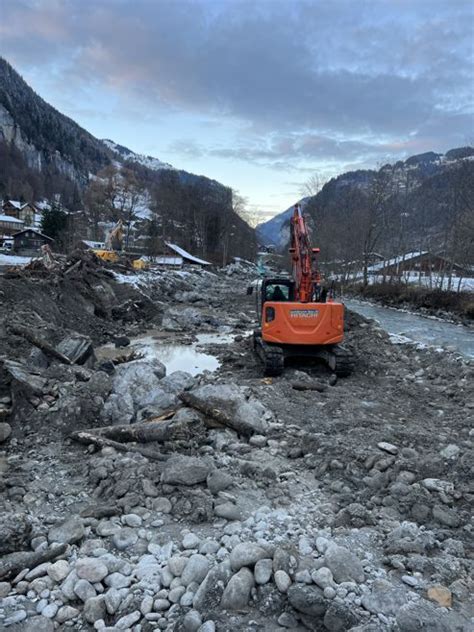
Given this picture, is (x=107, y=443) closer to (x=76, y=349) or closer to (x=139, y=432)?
(x=139, y=432)

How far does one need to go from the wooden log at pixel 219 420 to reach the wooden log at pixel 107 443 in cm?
112

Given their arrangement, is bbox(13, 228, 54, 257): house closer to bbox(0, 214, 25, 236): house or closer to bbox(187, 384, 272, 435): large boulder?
bbox(0, 214, 25, 236): house

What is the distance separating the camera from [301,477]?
209 inches

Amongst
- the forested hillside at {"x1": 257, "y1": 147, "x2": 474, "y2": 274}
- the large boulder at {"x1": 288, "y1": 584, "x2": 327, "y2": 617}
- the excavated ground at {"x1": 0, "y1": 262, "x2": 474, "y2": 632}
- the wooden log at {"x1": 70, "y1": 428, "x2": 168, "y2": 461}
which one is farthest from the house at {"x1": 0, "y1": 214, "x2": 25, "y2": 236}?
the large boulder at {"x1": 288, "y1": 584, "x2": 327, "y2": 617}

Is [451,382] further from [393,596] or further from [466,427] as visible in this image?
[393,596]

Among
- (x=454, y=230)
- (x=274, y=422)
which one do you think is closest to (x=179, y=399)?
(x=274, y=422)

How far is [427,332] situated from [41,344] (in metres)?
15.9

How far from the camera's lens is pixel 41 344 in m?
9.91

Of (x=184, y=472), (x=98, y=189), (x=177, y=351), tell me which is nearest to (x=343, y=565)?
(x=184, y=472)

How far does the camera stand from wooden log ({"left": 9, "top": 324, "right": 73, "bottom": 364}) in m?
9.78

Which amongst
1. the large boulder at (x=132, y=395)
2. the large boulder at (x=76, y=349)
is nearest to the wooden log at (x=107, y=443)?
the large boulder at (x=132, y=395)

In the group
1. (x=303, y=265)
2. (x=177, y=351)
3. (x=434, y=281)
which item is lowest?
(x=177, y=351)

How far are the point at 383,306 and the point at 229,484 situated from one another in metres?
30.4

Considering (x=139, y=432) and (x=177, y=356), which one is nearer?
(x=139, y=432)
